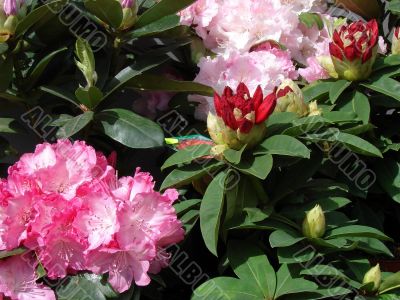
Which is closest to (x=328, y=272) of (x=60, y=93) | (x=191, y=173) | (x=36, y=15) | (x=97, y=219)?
(x=191, y=173)

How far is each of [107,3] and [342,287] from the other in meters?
0.73

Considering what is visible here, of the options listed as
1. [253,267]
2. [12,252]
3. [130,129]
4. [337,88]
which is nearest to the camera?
[12,252]

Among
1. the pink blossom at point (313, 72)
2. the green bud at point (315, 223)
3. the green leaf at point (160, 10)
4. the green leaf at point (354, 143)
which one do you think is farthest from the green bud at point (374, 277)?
the green leaf at point (160, 10)

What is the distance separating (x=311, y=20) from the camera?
1799mm

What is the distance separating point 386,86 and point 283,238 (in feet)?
1.48

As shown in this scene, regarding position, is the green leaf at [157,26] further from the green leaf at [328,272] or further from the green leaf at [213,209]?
the green leaf at [328,272]

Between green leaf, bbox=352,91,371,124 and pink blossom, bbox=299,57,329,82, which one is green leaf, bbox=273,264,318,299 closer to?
green leaf, bbox=352,91,371,124

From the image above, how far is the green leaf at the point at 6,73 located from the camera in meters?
1.41

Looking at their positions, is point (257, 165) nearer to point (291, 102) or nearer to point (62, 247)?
point (291, 102)

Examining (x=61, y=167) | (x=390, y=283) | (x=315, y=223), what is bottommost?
(x=390, y=283)

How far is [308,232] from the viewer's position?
1225 millimetres

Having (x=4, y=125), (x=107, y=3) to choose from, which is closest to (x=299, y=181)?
(x=107, y=3)

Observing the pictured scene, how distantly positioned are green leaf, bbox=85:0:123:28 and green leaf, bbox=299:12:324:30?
58cm

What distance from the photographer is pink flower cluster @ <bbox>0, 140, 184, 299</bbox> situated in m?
1.15
